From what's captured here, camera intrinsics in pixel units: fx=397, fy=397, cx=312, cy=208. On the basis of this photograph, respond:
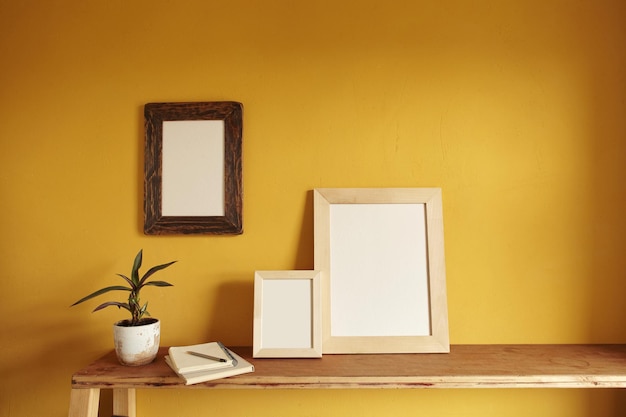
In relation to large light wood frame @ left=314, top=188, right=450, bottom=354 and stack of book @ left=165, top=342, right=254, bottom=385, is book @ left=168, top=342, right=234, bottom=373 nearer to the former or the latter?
stack of book @ left=165, top=342, right=254, bottom=385

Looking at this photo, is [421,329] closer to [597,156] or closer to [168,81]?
[597,156]

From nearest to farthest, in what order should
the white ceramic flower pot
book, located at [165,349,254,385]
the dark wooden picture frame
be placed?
1. book, located at [165,349,254,385]
2. the white ceramic flower pot
3. the dark wooden picture frame

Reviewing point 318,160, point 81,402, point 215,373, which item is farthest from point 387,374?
point 81,402

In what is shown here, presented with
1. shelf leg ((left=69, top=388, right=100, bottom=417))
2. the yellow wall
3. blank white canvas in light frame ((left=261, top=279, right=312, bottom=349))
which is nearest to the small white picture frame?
blank white canvas in light frame ((left=261, top=279, right=312, bottom=349))

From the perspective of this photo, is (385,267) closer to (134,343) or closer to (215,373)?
(215,373)

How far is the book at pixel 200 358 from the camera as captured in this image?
1188 millimetres

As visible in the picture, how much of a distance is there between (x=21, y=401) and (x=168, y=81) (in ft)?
4.50

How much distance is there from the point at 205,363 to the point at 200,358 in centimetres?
5

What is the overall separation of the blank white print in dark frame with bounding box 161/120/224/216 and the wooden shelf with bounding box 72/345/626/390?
0.56 meters

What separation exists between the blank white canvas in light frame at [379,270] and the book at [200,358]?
40 cm

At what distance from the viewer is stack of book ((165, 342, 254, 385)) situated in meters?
1.16

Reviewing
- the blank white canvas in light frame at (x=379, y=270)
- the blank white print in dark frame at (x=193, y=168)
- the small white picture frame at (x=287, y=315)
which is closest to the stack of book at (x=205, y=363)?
the small white picture frame at (x=287, y=315)

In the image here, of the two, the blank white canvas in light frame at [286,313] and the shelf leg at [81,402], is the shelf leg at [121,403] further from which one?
the blank white canvas in light frame at [286,313]

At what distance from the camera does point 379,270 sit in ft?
4.87
